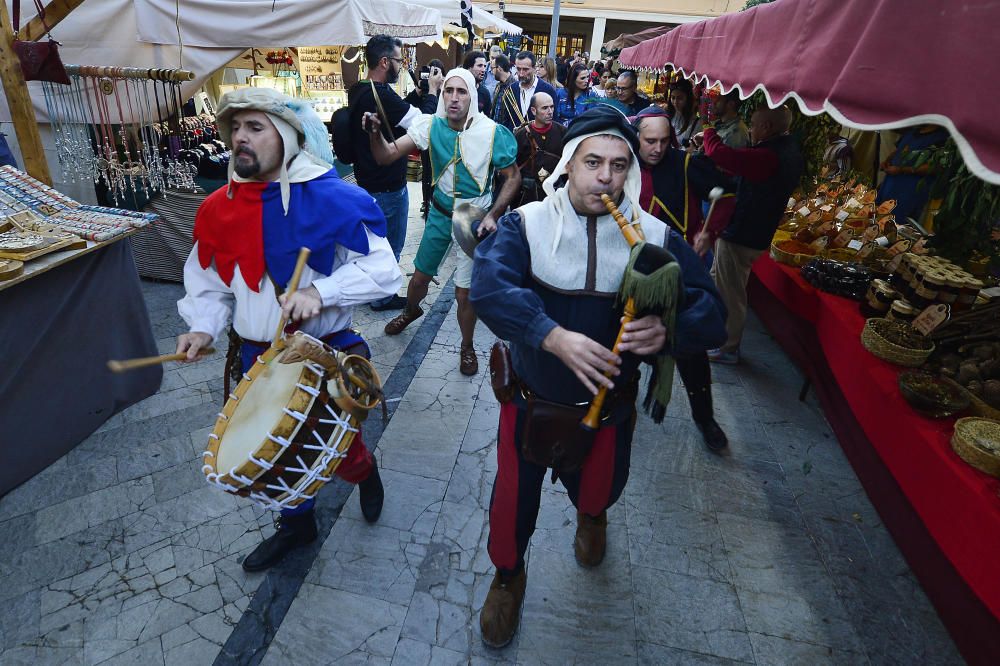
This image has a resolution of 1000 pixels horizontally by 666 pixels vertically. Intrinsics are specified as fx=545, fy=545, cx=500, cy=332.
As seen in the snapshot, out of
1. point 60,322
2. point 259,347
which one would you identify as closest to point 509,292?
point 259,347

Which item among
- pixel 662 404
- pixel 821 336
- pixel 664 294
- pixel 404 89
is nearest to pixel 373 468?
pixel 662 404

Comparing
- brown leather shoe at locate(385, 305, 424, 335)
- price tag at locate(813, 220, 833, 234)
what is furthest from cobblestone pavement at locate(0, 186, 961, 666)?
price tag at locate(813, 220, 833, 234)

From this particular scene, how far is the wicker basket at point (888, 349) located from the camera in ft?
9.51

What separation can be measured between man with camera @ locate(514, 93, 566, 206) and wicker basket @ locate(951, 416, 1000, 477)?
305 cm

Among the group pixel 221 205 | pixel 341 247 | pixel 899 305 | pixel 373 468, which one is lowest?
pixel 373 468

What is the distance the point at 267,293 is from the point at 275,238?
23 cm

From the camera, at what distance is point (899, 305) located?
3.23 meters

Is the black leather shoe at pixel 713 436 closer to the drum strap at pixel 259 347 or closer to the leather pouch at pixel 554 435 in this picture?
the leather pouch at pixel 554 435

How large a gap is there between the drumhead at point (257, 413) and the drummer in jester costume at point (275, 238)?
0.22m

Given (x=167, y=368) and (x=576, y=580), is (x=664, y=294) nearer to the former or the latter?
(x=576, y=580)

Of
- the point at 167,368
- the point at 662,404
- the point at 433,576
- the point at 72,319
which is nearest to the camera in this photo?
the point at 662,404

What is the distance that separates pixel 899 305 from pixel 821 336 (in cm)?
59

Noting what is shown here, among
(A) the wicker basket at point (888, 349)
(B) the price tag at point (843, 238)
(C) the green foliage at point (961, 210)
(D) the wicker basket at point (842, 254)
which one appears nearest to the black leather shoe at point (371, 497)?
(A) the wicker basket at point (888, 349)

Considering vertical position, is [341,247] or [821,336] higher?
[341,247]
